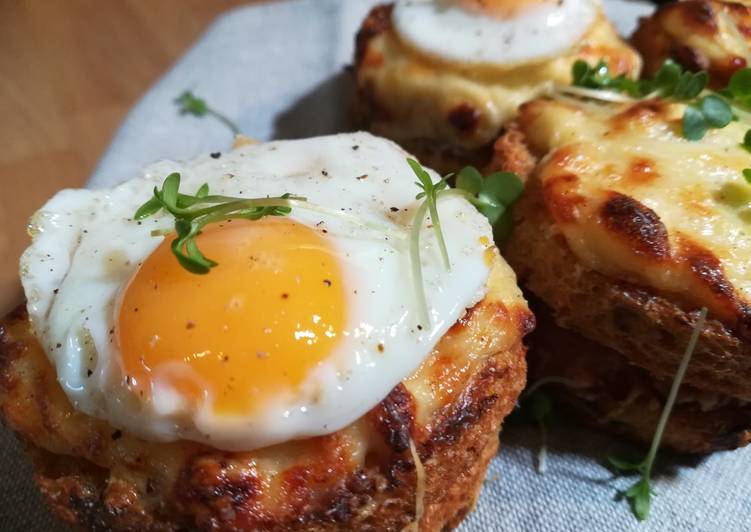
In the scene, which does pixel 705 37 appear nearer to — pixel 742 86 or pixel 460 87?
pixel 742 86

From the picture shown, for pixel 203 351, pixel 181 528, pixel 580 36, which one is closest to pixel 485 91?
pixel 580 36

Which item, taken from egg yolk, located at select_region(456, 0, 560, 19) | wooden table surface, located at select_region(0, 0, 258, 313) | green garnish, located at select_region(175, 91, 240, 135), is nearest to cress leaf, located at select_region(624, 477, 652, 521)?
egg yolk, located at select_region(456, 0, 560, 19)

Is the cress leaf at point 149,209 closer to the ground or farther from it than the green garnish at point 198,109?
farther from it

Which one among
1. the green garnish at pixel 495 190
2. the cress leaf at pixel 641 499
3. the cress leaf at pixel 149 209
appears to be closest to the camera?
the cress leaf at pixel 149 209

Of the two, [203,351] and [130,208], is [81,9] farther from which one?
[203,351]

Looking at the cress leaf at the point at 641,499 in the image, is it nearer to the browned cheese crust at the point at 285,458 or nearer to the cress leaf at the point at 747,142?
the browned cheese crust at the point at 285,458

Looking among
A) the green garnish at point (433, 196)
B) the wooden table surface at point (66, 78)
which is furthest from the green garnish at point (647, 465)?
the wooden table surface at point (66, 78)

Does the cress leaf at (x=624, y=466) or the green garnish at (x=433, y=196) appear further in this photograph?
the cress leaf at (x=624, y=466)
